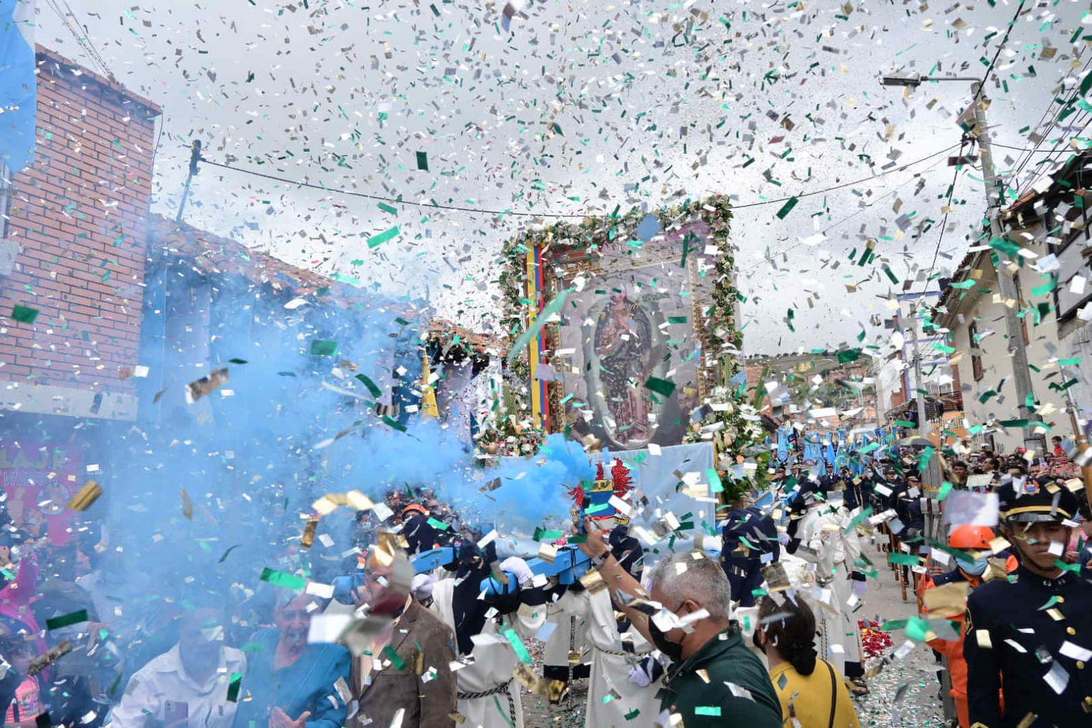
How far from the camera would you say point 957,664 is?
14.8ft

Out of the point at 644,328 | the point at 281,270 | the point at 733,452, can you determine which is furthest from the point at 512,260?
the point at 281,270

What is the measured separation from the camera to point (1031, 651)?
111 inches

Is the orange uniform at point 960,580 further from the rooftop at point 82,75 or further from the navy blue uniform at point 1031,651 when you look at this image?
the rooftop at point 82,75

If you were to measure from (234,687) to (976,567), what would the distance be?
4.23m

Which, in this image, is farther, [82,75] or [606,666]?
[82,75]

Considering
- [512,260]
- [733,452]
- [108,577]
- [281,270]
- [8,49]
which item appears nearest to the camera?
[8,49]

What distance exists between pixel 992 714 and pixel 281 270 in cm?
603

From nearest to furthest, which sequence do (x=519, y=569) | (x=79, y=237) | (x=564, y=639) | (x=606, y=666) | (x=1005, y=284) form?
1. (x=519, y=569)
2. (x=606, y=666)
3. (x=79, y=237)
4. (x=564, y=639)
5. (x=1005, y=284)

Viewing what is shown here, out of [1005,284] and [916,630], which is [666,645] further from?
[1005,284]

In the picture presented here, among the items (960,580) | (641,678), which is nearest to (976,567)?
(960,580)

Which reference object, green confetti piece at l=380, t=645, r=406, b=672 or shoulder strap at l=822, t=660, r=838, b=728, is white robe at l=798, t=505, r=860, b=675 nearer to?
shoulder strap at l=822, t=660, r=838, b=728

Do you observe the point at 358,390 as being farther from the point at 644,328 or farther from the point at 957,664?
the point at 644,328

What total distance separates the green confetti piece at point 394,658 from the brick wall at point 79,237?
4.44 meters

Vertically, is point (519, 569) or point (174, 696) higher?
point (519, 569)
